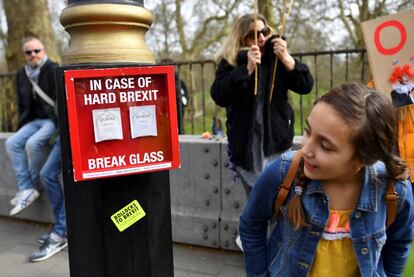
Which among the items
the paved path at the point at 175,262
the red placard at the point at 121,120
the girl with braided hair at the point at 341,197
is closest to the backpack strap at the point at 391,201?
the girl with braided hair at the point at 341,197

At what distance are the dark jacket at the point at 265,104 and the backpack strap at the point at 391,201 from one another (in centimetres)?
147

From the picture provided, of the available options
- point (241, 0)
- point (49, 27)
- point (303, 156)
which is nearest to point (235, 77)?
point (303, 156)

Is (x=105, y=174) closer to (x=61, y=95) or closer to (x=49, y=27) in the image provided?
(x=61, y=95)

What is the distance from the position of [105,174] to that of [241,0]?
2194cm

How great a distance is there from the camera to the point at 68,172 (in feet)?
6.19

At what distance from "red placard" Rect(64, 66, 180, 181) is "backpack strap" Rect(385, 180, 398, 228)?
0.88 metres

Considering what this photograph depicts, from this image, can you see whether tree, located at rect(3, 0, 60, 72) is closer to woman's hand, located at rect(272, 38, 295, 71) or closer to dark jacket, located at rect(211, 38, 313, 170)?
dark jacket, located at rect(211, 38, 313, 170)

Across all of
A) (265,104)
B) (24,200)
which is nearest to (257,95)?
(265,104)

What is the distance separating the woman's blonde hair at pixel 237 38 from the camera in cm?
305

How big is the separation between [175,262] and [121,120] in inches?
91.1

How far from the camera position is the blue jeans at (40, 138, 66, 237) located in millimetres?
4207

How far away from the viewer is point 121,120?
1.86 m

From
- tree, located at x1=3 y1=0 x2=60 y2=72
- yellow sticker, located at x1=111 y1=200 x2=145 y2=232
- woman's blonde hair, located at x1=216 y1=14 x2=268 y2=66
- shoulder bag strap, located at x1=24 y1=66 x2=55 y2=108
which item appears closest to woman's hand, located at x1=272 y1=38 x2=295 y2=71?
woman's blonde hair, located at x1=216 y1=14 x2=268 y2=66

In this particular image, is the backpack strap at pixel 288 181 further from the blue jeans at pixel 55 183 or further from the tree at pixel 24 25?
the tree at pixel 24 25
